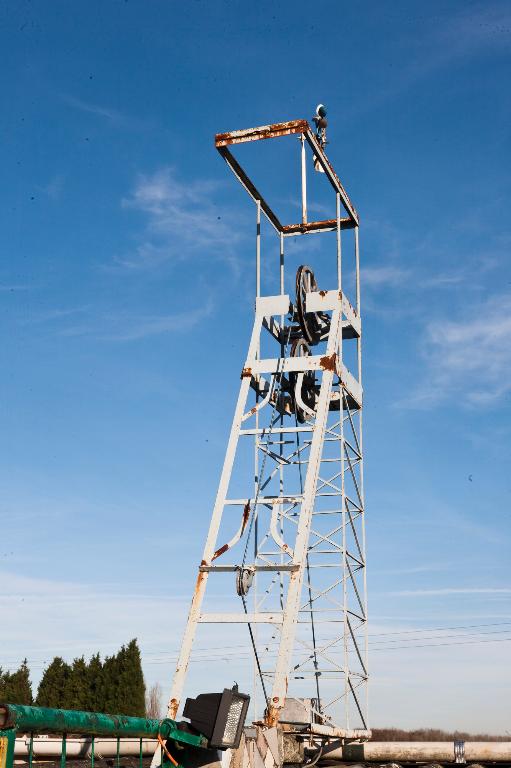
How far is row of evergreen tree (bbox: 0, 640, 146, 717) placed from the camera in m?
42.5

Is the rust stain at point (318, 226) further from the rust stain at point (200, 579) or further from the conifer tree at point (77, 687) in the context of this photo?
the conifer tree at point (77, 687)

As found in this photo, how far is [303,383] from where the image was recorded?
2050cm

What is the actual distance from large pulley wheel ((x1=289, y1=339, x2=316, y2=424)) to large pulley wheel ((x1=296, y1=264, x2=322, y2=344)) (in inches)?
9.2

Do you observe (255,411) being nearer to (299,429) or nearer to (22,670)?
(299,429)

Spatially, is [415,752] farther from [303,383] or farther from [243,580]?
[303,383]

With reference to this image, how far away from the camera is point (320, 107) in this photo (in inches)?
818

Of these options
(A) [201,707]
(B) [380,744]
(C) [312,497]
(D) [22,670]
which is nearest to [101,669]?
(D) [22,670]

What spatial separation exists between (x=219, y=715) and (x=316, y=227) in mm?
16992

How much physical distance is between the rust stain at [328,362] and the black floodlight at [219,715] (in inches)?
475

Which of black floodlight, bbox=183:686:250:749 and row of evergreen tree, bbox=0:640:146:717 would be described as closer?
black floodlight, bbox=183:686:250:749

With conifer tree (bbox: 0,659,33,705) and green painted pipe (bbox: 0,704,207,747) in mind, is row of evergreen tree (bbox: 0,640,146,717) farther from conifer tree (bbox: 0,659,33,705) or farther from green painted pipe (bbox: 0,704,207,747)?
green painted pipe (bbox: 0,704,207,747)

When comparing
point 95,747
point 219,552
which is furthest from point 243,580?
point 95,747

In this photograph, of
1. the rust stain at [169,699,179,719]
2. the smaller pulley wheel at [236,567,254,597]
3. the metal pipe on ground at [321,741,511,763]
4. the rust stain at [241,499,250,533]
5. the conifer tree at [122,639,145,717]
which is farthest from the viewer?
the conifer tree at [122,639,145,717]

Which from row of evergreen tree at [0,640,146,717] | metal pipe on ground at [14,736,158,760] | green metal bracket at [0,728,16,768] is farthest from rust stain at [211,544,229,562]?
row of evergreen tree at [0,640,146,717]
